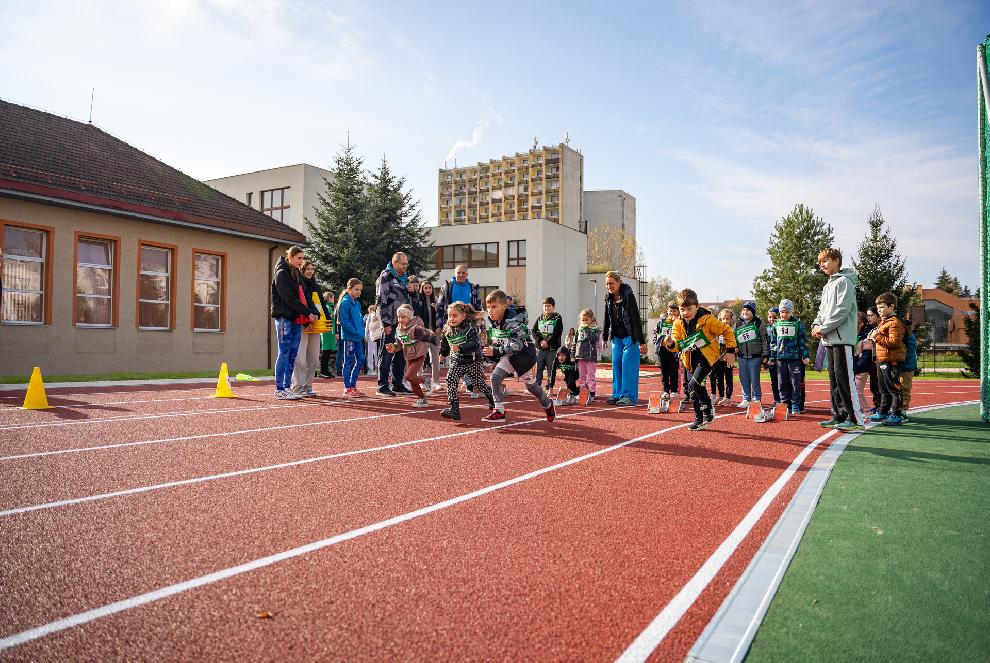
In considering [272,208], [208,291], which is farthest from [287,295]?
[272,208]

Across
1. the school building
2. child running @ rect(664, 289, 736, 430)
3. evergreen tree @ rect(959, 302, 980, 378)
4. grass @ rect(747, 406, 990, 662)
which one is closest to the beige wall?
the school building

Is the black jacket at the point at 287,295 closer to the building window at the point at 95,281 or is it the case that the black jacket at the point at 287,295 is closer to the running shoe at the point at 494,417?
the running shoe at the point at 494,417

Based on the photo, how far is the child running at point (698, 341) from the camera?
898 centimetres

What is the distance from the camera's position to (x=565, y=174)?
4013 inches

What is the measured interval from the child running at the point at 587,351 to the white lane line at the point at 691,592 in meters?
7.41

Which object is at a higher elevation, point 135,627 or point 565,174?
point 565,174

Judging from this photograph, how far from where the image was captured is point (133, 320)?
19312 mm

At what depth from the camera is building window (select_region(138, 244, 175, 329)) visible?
780 inches

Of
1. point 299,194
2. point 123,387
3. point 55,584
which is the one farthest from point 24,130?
point 55,584

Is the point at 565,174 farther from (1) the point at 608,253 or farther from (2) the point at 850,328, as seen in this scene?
(2) the point at 850,328

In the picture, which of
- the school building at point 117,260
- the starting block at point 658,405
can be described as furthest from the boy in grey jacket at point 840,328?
the school building at point 117,260

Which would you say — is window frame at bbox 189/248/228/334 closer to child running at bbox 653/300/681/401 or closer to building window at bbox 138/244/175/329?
building window at bbox 138/244/175/329

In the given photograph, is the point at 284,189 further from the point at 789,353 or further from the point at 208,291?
the point at 789,353

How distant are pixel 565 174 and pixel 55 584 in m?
103
